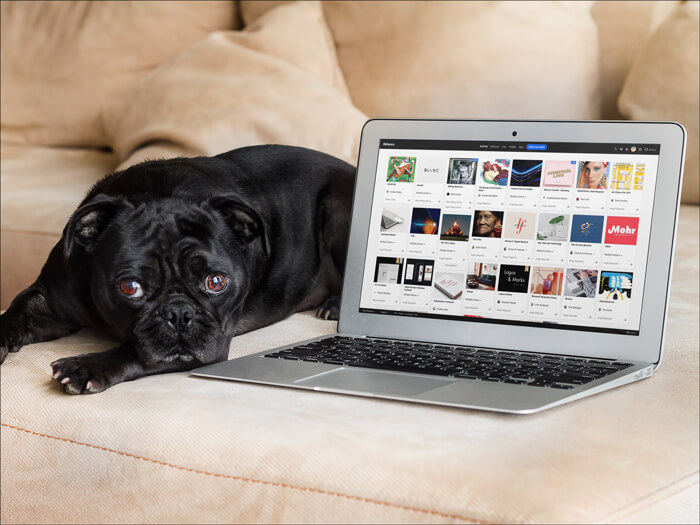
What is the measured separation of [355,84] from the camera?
2.53 meters

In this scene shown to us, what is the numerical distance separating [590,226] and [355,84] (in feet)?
→ 4.45

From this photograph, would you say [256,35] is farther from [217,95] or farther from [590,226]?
[590,226]

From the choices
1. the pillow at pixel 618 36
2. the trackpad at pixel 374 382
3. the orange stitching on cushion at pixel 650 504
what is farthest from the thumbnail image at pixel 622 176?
the pillow at pixel 618 36

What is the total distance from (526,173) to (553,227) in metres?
0.11

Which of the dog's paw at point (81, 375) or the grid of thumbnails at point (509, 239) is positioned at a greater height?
the grid of thumbnails at point (509, 239)

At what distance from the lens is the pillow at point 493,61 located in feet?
7.50

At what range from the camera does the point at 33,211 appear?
7.54 feet

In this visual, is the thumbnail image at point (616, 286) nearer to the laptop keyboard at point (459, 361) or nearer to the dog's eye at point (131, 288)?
the laptop keyboard at point (459, 361)

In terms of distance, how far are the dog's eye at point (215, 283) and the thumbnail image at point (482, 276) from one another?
42 centimetres

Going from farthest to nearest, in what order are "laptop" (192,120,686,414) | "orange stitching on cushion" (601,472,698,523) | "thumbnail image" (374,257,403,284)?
"thumbnail image" (374,257,403,284) < "laptop" (192,120,686,414) < "orange stitching on cushion" (601,472,698,523)

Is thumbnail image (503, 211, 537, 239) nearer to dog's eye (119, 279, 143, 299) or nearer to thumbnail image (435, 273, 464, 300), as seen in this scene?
thumbnail image (435, 273, 464, 300)

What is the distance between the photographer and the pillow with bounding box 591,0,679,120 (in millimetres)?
2369

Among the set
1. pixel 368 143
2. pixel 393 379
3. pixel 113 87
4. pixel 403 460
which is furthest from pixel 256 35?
pixel 403 460

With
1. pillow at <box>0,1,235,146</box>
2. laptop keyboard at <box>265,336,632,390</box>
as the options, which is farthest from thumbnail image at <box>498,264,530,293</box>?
pillow at <box>0,1,235,146</box>
